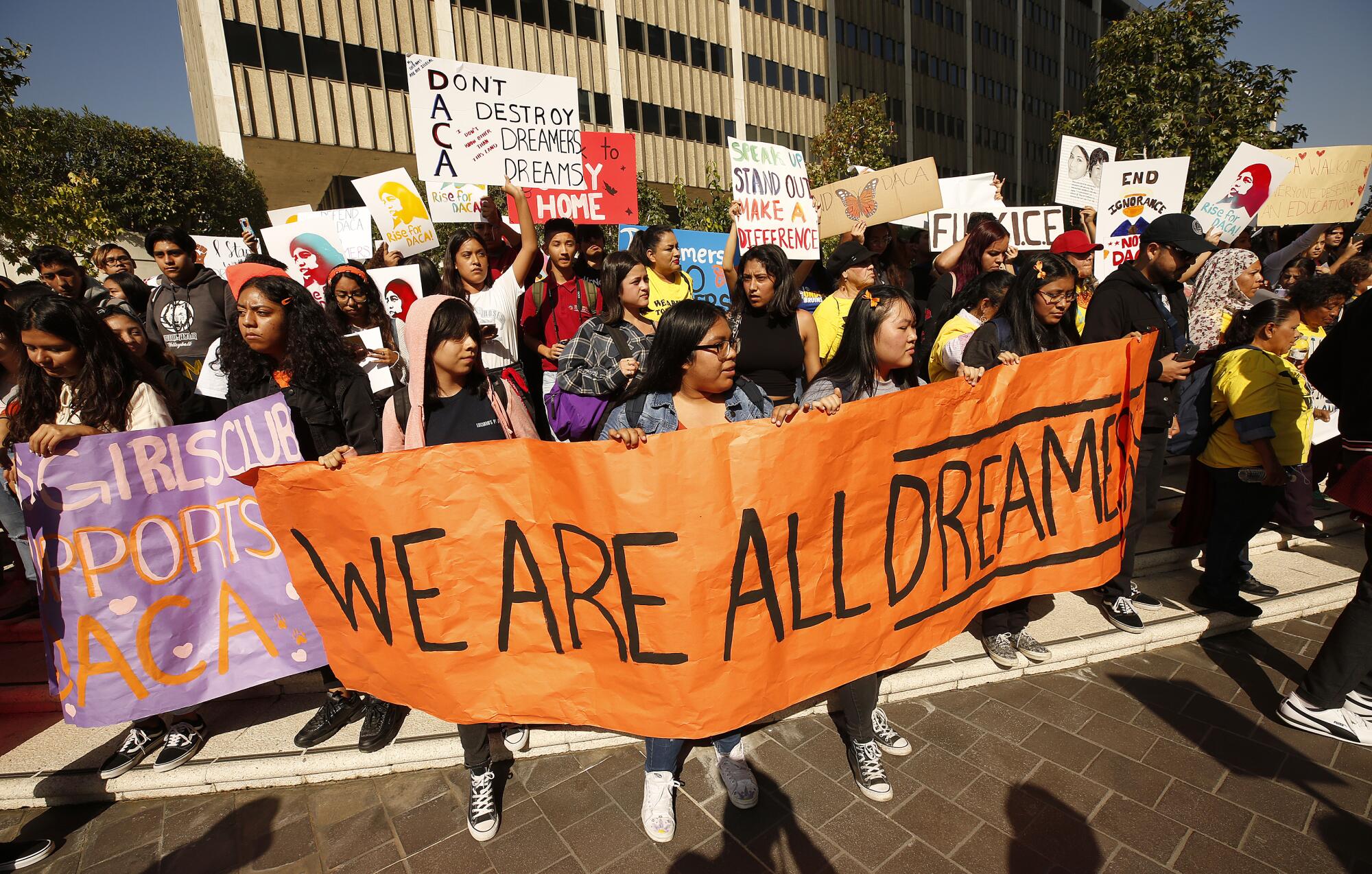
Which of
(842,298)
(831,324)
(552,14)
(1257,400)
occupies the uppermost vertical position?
(552,14)

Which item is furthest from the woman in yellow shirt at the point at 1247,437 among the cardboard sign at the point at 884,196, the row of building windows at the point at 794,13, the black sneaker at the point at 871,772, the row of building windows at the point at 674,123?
the row of building windows at the point at 794,13

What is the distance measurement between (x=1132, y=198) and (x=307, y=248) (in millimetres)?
8107

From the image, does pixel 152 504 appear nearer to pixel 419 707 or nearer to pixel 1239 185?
pixel 419 707

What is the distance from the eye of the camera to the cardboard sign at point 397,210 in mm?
5910

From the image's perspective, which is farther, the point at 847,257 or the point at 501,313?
the point at 847,257

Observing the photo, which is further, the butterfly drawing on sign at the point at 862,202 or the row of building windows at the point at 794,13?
the row of building windows at the point at 794,13

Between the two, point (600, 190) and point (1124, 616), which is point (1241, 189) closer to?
point (1124, 616)

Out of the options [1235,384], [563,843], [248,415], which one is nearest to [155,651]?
[248,415]

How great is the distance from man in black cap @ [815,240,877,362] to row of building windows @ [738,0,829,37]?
123 ft

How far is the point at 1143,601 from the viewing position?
3787 millimetres

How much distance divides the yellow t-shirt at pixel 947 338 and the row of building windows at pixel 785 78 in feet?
121

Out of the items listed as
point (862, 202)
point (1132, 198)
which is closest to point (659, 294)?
point (862, 202)

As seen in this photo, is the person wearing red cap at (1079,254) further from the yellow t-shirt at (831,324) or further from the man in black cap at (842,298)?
the yellow t-shirt at (831,324)

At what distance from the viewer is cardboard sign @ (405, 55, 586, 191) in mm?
4777
